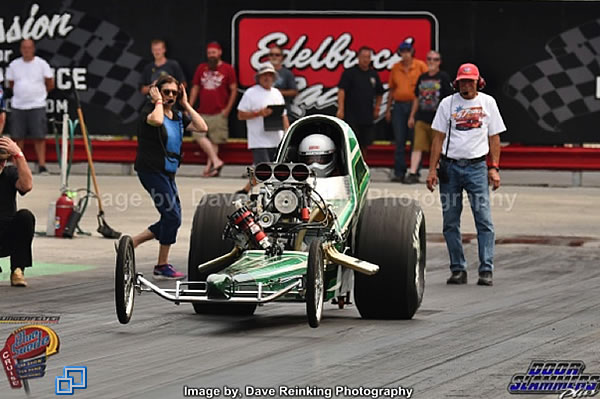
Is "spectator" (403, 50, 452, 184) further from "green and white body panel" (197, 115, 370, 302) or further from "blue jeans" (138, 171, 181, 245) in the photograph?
"green and white body panel" (197, 115, 370, 302)

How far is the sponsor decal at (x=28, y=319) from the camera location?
11586 millimetres

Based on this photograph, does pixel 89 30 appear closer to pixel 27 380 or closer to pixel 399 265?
pixel 399 265

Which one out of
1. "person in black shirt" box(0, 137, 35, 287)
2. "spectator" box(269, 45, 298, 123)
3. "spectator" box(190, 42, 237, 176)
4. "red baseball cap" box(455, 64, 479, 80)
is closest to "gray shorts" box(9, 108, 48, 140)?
"spectator" box(190, 42, 237, 176)

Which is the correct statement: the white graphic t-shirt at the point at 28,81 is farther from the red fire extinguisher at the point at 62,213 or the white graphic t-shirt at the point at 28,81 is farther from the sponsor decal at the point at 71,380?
the sponsor decal at the point at 71,380

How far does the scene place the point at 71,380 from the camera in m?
9.12

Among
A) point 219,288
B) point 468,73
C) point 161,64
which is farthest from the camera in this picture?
point 161,64

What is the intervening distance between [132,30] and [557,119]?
7.42 meters

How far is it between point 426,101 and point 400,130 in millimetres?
759

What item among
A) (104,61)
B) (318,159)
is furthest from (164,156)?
(104,61)

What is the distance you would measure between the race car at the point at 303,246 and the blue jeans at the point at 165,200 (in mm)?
1811

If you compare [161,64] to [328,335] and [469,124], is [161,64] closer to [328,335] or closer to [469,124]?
[469,124]

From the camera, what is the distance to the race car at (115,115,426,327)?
10883 millimetres

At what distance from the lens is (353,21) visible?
25969 mm

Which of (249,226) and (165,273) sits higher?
(249,226)
